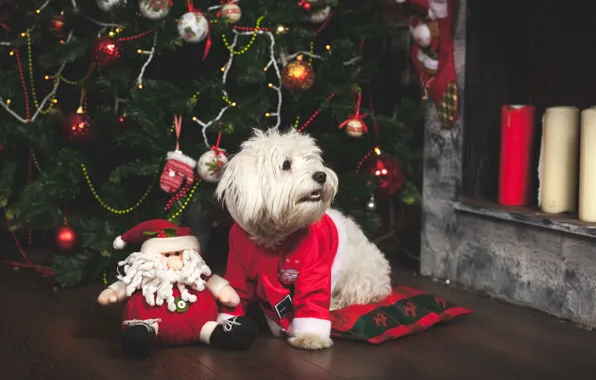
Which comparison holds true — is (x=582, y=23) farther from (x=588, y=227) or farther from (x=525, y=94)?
(x=588, y=227)

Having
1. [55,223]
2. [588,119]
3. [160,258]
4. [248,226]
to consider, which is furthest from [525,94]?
[55,223]

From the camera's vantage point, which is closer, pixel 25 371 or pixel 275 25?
pixel 25 371

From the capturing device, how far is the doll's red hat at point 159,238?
6.92 feet

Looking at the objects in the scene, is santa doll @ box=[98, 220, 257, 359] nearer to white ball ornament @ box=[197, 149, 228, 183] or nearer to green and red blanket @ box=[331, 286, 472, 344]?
green and red blanket @ box=[331, 286, 472, 344]

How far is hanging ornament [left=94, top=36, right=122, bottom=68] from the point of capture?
2.67m

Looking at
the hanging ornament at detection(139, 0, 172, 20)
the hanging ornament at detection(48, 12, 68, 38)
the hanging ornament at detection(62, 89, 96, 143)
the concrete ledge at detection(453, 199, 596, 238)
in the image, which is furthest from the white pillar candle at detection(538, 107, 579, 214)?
the hanging ornament at detection(48, 12, 68, 38)

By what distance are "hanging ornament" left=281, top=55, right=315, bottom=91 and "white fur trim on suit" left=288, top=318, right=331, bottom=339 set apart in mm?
1019

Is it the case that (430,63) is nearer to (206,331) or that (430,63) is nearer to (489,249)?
(489,249)

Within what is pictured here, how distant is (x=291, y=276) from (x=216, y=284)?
226 millimetres

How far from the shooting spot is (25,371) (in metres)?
1.94

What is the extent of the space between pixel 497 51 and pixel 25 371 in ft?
6.80

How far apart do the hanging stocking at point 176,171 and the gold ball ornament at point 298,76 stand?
1.59ft

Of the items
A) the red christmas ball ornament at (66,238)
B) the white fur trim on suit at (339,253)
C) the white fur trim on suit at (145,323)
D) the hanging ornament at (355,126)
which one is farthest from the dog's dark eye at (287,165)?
the red christmas ball ornament at (66,238)

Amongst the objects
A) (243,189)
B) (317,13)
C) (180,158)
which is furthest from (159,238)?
(317,13)
